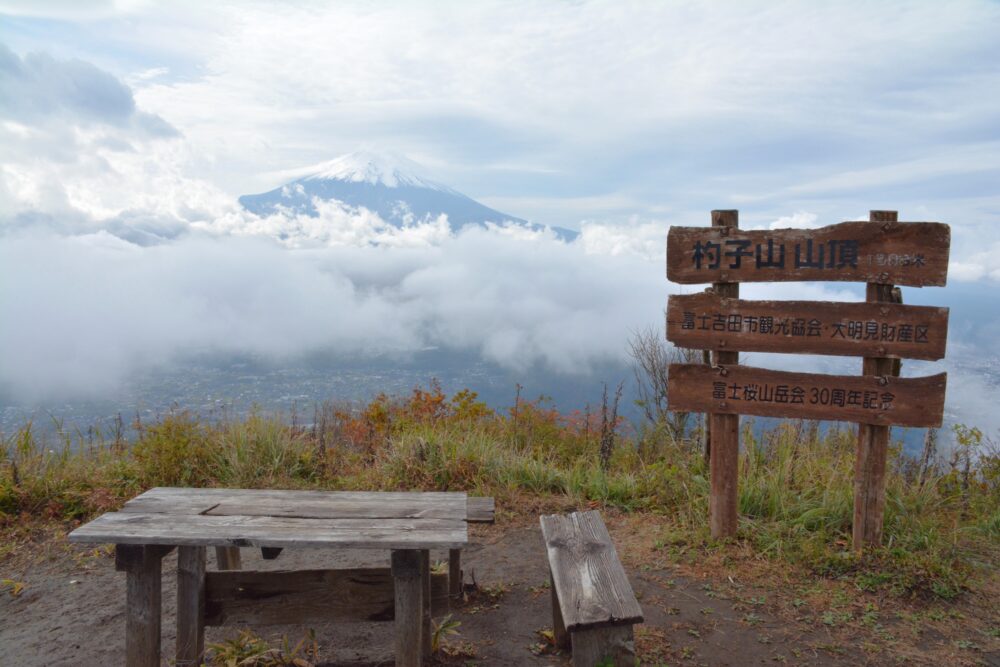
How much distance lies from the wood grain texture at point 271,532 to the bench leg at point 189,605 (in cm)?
23

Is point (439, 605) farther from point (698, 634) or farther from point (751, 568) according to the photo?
point (751, 568)

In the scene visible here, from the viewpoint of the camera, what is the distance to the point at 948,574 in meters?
4.57

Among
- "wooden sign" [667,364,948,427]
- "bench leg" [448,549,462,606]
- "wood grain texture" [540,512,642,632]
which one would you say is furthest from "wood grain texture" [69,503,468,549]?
"wooden sign" [667,364,948,427]

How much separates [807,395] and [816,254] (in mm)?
1030

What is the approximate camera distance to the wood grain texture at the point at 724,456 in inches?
201

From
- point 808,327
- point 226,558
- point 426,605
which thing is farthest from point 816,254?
point 226,558

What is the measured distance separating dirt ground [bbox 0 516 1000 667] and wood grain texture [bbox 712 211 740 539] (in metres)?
0.38

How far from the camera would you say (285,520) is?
3.45 meters

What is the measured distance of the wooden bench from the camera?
2.92 m

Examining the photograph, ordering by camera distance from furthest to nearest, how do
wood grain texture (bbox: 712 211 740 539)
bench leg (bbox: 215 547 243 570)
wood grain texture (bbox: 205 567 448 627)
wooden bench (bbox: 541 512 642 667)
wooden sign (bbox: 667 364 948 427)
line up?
wood grain texture (bbox: 712 211 740 539) < wooden sign (bbox: 667 364 948 427) < bench leg (bbox: 215 547 243 570) < wood grain texture (bbox: 205 567 448 627) < wooden bench (bbox: 541 512 642 667)

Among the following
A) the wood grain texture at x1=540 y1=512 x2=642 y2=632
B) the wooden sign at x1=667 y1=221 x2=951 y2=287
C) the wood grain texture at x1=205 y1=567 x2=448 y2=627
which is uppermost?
the wooden sign at x1=667 y1=221 x2=951 y2=287

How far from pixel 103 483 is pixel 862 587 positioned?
6514 millimetres

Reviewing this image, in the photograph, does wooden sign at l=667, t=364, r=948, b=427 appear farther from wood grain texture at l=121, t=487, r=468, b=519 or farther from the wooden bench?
wood grain texture at l=121, t=487, r=468, b=519

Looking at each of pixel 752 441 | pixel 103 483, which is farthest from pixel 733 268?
pixel 103 483
